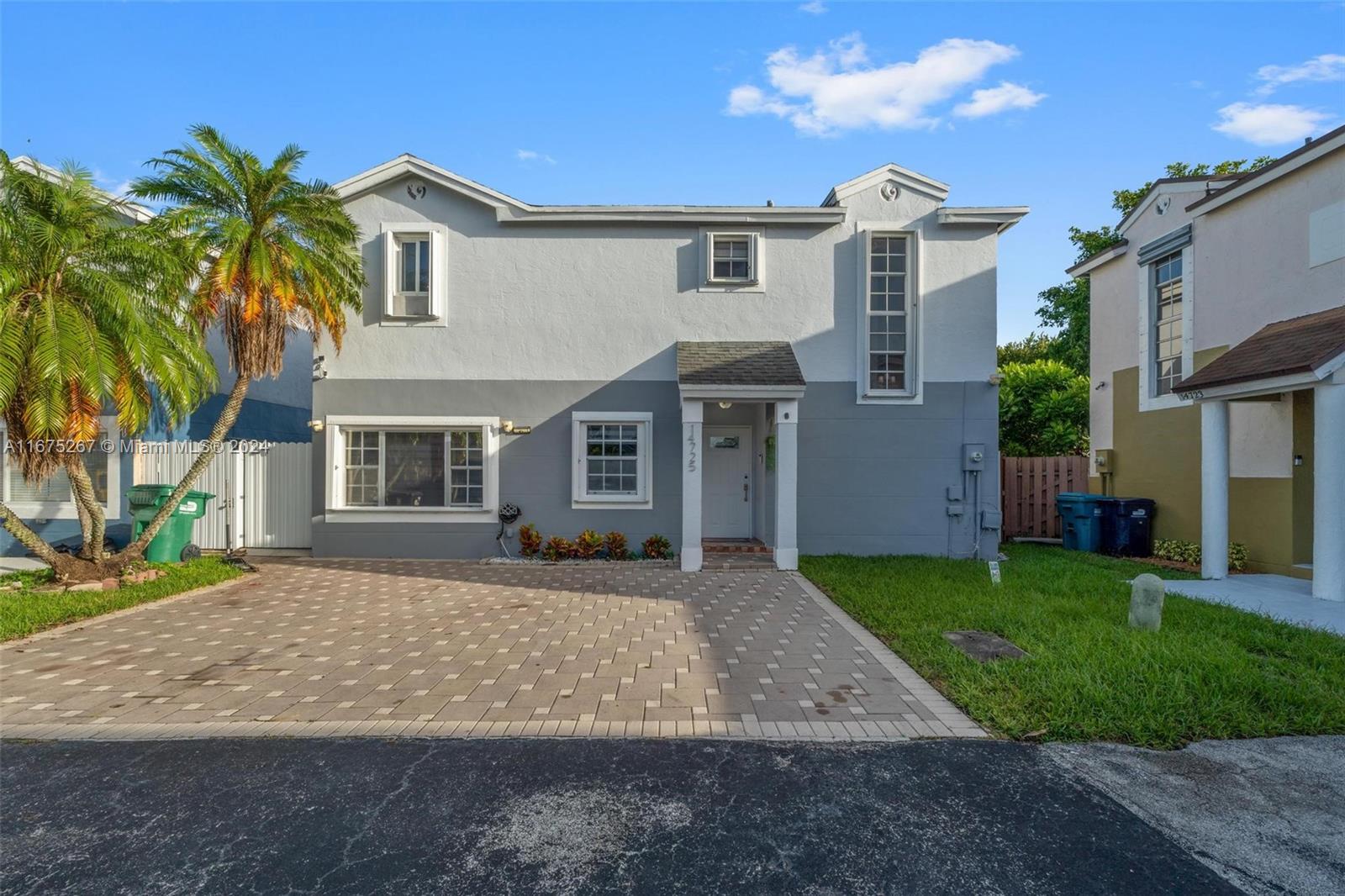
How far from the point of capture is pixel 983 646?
6.37 meters

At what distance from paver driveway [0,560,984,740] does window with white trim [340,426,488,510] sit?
2.98 meters

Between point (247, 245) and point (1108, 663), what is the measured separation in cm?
1207

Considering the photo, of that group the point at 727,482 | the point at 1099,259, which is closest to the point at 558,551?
the point at 727,482

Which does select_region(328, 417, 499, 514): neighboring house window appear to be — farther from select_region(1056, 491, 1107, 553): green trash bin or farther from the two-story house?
select_region(1056, 491, 1107, 553): green trash bin

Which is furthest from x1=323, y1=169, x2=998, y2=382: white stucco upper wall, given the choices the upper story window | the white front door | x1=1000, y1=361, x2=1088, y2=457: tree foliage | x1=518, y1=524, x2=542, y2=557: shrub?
x1=1000, y1=361, x2=1088, y2=457: tree foliage

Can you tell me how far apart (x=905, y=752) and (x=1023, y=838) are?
1018 millimetres

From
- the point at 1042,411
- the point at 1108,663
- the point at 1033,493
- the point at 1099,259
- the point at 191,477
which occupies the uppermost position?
the point at 1099,259

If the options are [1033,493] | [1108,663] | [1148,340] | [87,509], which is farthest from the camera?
[1033,493]

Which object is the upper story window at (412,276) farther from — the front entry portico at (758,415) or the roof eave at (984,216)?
the roof eave at (984,216)

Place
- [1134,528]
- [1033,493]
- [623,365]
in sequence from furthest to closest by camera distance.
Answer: [1033,493] < [1134,528] < [623,365]

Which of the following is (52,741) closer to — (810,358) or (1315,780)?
(1315,780)

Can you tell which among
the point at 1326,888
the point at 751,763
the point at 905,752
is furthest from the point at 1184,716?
the point at 751,763

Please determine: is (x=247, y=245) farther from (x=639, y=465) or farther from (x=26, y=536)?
(x=639, y=465)

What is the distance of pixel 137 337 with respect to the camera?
27.0ft
